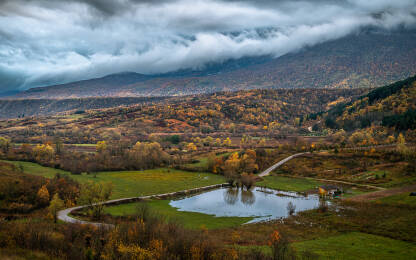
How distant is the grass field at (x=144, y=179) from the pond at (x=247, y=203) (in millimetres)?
9642

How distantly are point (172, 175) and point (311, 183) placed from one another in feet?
165

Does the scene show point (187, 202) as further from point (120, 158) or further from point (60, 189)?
point (120, 158)

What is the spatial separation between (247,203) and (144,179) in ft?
129

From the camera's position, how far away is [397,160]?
350 ft

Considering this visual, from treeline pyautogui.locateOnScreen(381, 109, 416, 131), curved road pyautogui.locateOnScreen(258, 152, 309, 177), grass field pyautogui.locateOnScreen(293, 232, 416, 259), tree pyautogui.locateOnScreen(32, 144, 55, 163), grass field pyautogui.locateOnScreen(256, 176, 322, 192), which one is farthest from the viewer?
treeline pyautogui.locateOnScreen(381, 109, 416, 131)

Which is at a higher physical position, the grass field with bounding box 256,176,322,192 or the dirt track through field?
the dirt track through field

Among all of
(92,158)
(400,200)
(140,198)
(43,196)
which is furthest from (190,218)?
(92,158)

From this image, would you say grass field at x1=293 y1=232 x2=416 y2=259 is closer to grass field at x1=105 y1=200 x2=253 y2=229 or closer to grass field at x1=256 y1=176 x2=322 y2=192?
grass field at x1=105 y1=200 x2=253 y2=229

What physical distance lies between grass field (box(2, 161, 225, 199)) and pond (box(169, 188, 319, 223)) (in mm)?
9642

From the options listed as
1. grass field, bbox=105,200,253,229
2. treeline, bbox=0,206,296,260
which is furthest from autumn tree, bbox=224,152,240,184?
treeline, bbox=0,206,296,260

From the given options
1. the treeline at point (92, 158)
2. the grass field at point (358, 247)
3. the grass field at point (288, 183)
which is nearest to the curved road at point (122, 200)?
the grass field at point (288, 183)

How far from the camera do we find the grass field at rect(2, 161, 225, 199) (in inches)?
3588

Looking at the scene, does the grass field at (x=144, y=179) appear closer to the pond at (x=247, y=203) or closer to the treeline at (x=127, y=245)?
the pond at (x=247, y=203)

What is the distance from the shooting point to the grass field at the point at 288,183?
9726 centimetres
